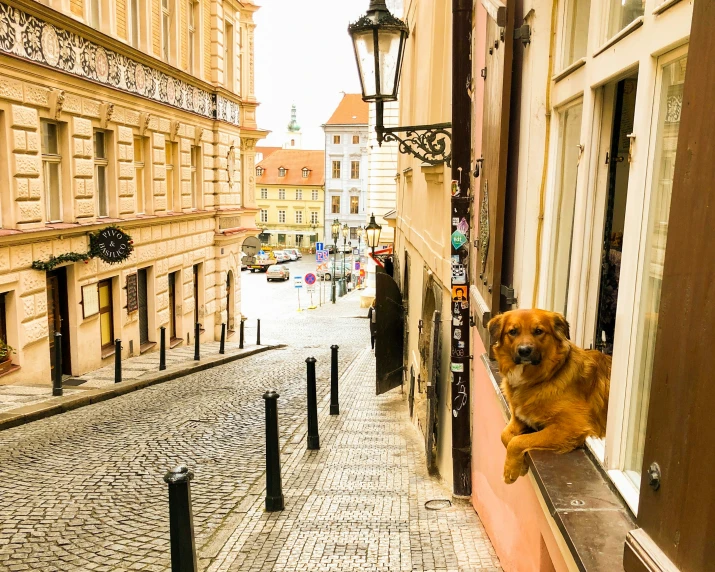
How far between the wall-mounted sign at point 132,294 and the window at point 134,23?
18.1ft

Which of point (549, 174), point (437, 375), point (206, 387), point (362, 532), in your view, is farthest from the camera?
point (206, 387)

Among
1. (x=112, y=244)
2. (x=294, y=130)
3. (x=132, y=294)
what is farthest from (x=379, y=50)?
(x=294, y=130)

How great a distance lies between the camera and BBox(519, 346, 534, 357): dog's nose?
8.90ft

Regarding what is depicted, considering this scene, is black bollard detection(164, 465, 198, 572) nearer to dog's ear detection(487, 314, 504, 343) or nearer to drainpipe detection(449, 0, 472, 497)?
dog's ear detection(487, 314, 504, 343)

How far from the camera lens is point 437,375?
6.79m

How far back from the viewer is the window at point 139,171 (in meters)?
16.8

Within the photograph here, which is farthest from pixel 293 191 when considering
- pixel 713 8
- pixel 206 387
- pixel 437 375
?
pixel 713 8

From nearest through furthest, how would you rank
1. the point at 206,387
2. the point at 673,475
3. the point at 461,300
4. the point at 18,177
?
1. the point at 673,475
2. the point at 461,300
3. the point at 18,177
4. the point at 206,387

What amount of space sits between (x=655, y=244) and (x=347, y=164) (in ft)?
236

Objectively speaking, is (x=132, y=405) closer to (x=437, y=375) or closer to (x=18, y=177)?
(x=18, y=177)

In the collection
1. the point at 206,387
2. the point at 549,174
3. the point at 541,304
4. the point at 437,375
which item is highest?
the point at 549,174

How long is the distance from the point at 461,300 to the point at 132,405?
677 centimetres

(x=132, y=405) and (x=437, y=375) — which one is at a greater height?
(x=437, y=375)

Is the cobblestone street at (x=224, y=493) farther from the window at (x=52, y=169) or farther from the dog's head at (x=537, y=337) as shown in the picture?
the window at (x=52, y=169)
